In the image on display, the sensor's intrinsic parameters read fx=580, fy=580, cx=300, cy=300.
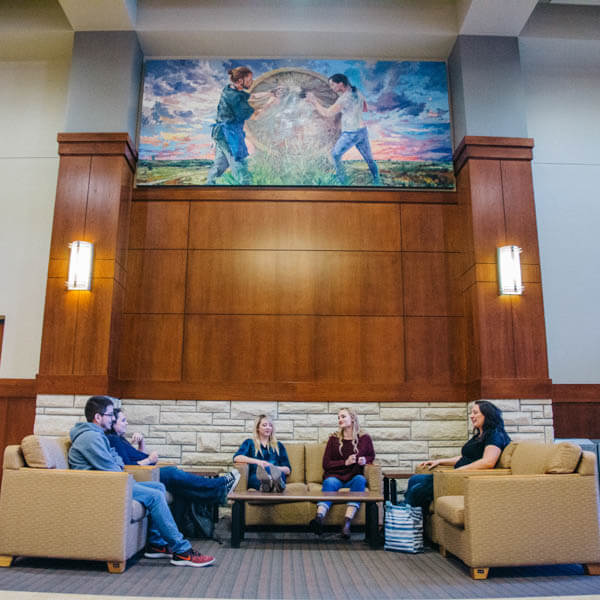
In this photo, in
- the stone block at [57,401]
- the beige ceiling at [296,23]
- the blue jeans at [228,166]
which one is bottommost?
the stone block at [57,401]

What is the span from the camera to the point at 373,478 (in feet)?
16.1

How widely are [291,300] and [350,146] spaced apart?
5.96 feet

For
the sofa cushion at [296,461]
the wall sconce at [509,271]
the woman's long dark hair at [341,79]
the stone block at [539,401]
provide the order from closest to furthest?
the sofa cushion at [296,461] → the stone block at [539,401] → the wall sconce at [509,271] → the woman's long dark hair at [341,79]

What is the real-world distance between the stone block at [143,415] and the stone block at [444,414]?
263 cm

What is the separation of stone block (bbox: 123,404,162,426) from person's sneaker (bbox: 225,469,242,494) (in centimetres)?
120

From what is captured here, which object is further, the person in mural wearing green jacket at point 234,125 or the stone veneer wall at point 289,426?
the person in mural wearing green jacket at point 234,125

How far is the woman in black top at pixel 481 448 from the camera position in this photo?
14.6ft

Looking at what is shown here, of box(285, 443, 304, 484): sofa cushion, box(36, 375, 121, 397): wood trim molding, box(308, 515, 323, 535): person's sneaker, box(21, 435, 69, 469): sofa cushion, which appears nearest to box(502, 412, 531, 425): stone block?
box(285, 443, 304, 484): sofa cushion

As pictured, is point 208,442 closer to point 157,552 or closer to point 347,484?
point 347,484

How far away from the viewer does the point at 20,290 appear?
243 inches

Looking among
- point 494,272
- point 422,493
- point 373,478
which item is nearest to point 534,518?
point 422,493

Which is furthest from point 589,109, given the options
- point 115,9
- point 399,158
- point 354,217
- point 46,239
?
point 46,239

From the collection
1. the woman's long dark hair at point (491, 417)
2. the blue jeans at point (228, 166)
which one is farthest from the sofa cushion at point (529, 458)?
the blue jeans at point (228, 166)

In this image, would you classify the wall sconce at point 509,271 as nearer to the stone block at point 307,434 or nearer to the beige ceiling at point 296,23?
the stone block at point 307,434
